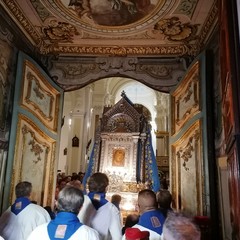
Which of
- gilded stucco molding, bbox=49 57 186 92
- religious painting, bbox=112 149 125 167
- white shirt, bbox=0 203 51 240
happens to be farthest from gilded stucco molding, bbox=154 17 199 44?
religious painting, bbox=112 149 125 167

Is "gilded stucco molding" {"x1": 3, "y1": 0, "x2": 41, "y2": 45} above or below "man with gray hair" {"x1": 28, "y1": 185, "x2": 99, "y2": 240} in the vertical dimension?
above

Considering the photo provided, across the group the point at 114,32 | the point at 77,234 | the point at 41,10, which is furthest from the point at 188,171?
the point at 41,10

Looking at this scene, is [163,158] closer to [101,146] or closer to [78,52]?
[101,146]

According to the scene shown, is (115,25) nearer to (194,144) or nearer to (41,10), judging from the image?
(41,10)

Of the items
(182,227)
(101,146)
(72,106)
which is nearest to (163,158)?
(101,146)

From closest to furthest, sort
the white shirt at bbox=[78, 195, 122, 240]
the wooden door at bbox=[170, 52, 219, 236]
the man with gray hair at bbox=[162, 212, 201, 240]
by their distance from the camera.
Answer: the man with gray hair at bbox=[162, 212, 201, 240] < the white shirt at bbox=[78, 195, 122, 240] < the wooden door at bbox=[170, 52, 219, 236]

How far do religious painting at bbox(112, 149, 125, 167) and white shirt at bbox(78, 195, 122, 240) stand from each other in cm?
949

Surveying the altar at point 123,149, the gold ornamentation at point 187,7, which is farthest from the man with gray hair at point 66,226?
the altar at point 123,149

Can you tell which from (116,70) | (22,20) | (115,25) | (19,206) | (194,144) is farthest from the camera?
(116,70)

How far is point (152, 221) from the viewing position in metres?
2.53

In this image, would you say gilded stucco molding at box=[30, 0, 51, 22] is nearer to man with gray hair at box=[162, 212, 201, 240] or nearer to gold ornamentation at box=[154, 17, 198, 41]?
gold ornamentation at box=[154, 17, 198, 41]

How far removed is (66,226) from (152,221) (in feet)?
2.87

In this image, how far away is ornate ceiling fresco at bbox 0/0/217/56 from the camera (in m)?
4.51

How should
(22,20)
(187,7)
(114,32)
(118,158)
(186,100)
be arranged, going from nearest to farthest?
1. (187,7)
2. (22,20)
3. (186,100)
4. (114,32)
5. (118,158)
